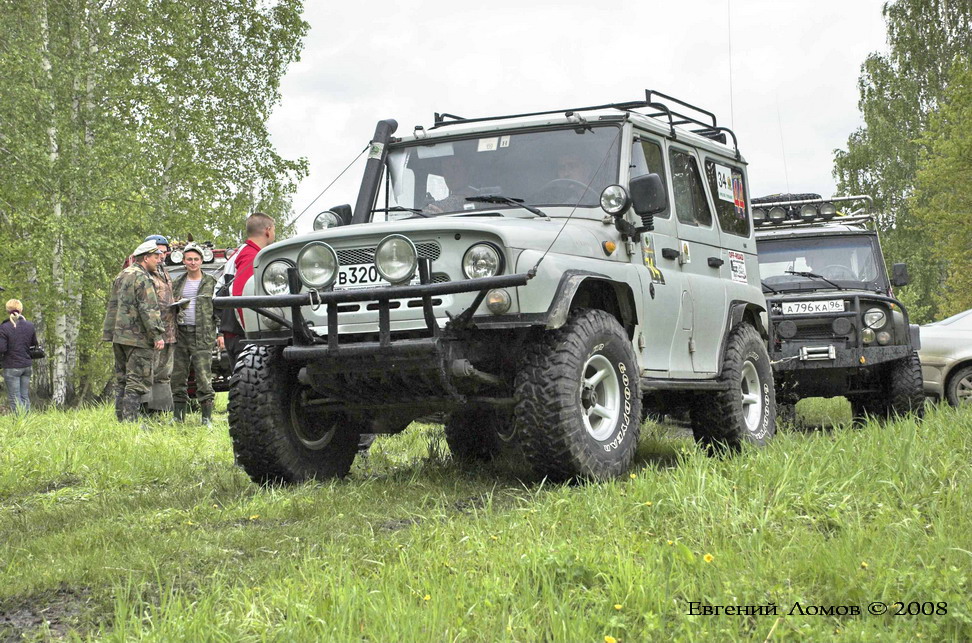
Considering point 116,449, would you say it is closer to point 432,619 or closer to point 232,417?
point 232,417

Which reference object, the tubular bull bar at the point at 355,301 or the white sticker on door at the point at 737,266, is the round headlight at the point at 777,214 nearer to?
the white sticker on door at the point at 737,266

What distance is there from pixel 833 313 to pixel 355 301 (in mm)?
5739

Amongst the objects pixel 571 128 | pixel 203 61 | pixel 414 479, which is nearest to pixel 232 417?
pixel 414 479

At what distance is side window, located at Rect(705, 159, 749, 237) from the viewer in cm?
762

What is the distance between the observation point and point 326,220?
700cm

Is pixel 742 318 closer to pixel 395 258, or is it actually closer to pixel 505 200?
pixel 505 200

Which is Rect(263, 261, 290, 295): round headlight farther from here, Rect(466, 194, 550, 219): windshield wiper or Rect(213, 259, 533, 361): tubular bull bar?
Rect(466, 194, 550, 219): windshield wiper

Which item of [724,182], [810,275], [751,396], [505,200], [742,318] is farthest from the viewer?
[810,275]

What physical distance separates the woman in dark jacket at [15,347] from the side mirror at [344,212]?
8460 mm

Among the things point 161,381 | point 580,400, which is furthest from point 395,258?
point 161,381

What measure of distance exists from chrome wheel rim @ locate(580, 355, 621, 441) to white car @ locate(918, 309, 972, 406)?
7470mm

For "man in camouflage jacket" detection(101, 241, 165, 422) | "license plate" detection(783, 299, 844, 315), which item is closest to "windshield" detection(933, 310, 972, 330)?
"license plate" detection(783, 299, 844, 315)

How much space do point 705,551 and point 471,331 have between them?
212cm

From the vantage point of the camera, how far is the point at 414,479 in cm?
632
